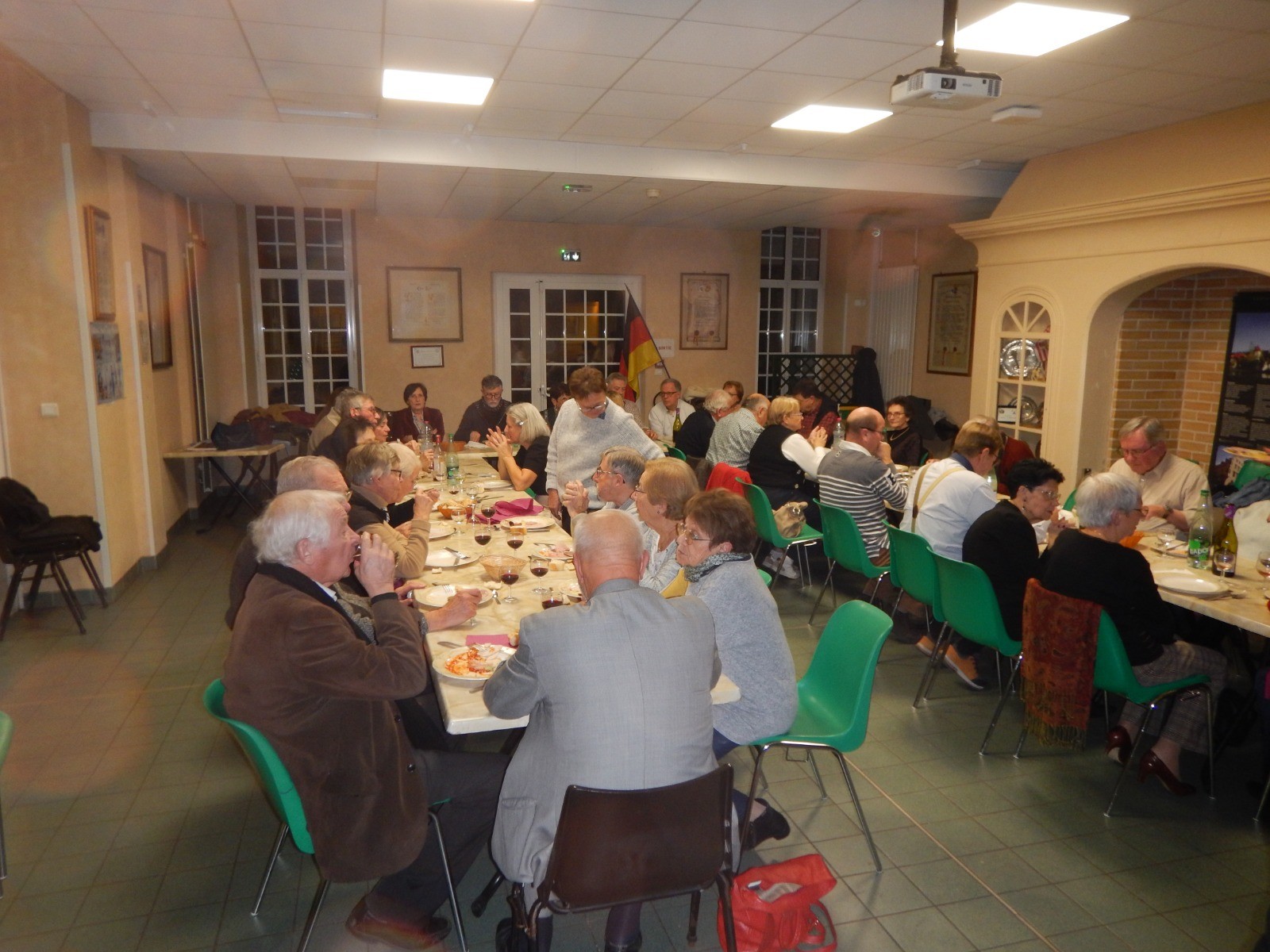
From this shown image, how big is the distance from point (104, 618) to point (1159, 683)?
5918 mm

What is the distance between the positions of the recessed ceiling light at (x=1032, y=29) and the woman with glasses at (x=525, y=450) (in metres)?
3.59

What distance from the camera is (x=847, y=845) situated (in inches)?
125

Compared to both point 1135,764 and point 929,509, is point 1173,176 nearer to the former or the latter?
point 929,509

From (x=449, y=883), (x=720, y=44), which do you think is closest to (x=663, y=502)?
(x=449, y=883)

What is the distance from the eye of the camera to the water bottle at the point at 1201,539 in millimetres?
4117

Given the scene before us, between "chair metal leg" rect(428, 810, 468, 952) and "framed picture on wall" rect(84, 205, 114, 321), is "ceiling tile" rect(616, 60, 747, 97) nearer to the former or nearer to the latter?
"framed picture on wall" rect(84, 205, 114, 321)

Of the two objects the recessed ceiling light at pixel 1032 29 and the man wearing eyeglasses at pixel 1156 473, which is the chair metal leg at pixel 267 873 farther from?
the man wearing eyeglasses at pixel 1156 473

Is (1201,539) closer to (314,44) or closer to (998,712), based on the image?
(998,712)

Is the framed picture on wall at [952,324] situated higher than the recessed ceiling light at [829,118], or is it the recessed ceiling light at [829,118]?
the recessed ceiling light at [829,118]

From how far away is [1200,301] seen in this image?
687cm

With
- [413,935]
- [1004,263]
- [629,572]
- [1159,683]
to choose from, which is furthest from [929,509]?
[1004,263]

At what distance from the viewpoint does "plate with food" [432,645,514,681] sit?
255 centimetres

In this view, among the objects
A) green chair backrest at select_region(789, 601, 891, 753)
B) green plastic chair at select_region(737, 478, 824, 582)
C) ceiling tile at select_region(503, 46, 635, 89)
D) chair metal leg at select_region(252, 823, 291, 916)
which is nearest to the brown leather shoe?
chair metal leg at select_region(252, 823, 291, 916)

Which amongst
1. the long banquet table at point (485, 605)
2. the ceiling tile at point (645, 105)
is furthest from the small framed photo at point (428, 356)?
the ceiling tile at point (645, 105)
